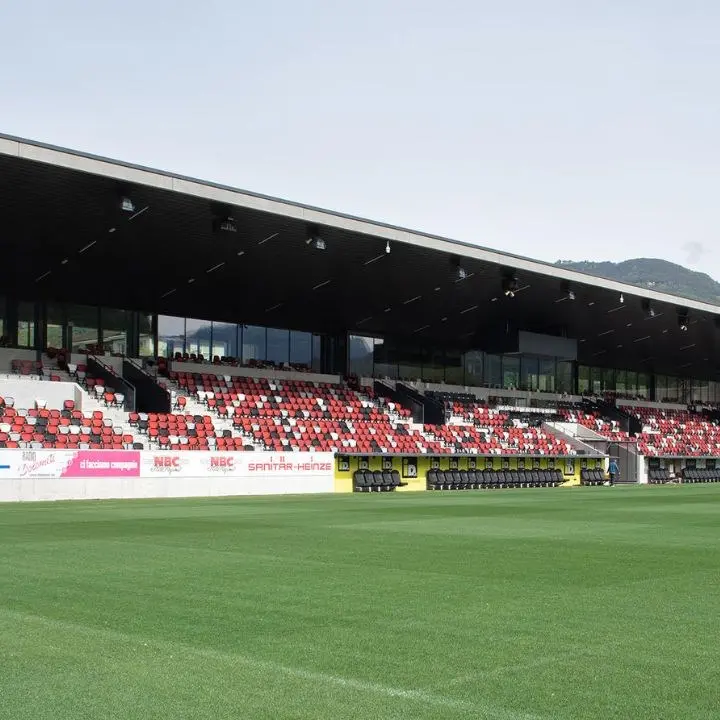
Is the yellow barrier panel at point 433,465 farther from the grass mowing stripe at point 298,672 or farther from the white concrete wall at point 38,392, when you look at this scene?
the grass mowing stripe at point 298,672

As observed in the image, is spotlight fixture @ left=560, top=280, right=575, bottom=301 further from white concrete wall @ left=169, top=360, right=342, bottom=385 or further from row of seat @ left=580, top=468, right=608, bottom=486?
white concrete wall @ left=169, top=360, right=342, bottom=385

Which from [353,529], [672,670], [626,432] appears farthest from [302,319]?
[672,670]

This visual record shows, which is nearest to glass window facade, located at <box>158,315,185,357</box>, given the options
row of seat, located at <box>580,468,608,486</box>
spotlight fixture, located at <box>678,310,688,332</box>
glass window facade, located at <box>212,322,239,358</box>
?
glass window facade, located at <box>212,322,239,358</box>

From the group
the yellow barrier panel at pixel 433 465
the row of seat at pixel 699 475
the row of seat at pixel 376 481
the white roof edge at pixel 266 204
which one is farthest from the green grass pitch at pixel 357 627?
the row of seat at pixel 699 475

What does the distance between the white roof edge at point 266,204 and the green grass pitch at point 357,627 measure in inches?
520

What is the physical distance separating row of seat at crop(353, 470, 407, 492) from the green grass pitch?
2467 centimetres

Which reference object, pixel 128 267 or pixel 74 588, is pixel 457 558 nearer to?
pixel 74 588

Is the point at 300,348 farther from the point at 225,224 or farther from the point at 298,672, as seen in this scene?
the point at 298,672

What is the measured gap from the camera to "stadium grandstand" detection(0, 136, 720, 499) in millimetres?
32750

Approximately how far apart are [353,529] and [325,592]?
28.5 ft

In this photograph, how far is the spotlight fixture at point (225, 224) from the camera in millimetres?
32625

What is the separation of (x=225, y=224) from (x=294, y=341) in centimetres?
2086

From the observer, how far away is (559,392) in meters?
66.2

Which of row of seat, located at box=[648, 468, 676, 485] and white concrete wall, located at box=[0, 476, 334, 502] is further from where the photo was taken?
row of seat, located at box=[648, 468, 676, 485]
